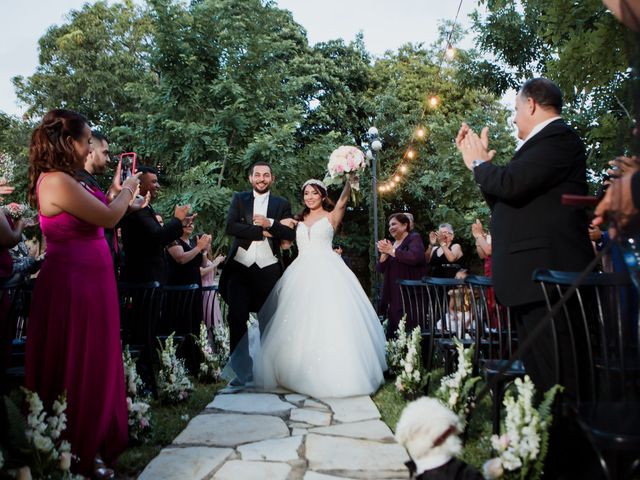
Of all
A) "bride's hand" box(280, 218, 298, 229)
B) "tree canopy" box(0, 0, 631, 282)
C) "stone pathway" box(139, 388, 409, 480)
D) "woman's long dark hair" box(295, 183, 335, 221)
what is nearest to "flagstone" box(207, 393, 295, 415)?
"stone pathway" box(139, 388, 409, 480)

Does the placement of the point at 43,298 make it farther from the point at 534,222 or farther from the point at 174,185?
the point at 174,185

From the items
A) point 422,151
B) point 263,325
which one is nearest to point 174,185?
point 422,151

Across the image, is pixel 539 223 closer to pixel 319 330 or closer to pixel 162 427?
pixel 162 427

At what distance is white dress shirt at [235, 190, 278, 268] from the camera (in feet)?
18.3

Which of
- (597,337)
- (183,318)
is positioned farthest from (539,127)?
(183,318)

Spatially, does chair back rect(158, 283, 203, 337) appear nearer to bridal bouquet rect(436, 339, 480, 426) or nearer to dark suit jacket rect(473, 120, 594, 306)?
bridal bouquet rect(436, 339, 480, 426)

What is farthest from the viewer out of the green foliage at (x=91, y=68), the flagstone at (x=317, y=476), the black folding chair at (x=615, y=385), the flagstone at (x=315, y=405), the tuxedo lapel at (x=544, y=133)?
the green foliage at (x=91, y=68)

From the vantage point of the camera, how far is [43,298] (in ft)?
8.91


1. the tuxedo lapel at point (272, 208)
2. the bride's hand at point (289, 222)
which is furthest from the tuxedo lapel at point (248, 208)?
the bride's hand at point (289, 222)

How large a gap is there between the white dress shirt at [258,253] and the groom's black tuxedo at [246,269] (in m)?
0.03

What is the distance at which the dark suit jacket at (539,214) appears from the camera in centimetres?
255

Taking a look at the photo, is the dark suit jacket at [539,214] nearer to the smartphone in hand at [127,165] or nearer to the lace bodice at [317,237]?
the smartphone in hand at [127,165]

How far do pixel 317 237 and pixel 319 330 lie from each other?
0.97 m

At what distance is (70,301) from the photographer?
2.73 meters
